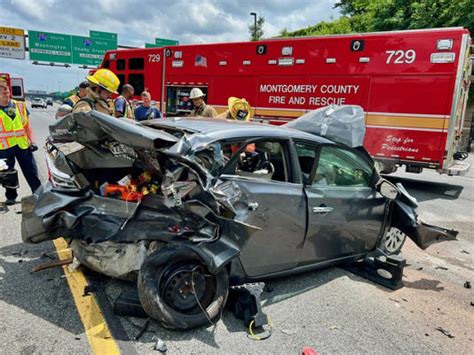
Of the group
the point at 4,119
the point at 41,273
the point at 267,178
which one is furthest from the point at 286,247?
the point at 4,119

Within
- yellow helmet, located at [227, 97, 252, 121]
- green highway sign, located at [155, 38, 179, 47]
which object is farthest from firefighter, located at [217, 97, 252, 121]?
green highway sign, located at [155, 38, 179, 47]

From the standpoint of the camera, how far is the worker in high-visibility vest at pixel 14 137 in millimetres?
5688

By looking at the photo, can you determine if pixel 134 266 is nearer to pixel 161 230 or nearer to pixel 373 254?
pixel 161 230

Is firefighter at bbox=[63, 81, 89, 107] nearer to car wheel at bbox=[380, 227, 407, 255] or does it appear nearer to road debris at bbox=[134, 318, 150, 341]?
road debris at bbox=[134, 318, 150, 341]

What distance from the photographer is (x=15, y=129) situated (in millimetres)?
5785

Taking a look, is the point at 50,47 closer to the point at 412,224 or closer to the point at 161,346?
the point at 412,224

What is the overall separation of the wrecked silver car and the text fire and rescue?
5160 mm

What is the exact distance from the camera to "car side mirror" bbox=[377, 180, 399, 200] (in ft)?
12.9

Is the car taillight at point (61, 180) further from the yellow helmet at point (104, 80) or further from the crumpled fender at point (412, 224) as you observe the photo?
the crumpled fender at point (412, 224)

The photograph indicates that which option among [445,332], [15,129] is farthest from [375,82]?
[15,129]

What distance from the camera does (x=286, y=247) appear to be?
3.33m

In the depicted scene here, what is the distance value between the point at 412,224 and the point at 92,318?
309cm

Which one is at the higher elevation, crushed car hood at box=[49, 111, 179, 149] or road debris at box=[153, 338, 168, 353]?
crushed car hood at box=[49, 111, 179, 149]

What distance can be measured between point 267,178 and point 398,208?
1.61m
